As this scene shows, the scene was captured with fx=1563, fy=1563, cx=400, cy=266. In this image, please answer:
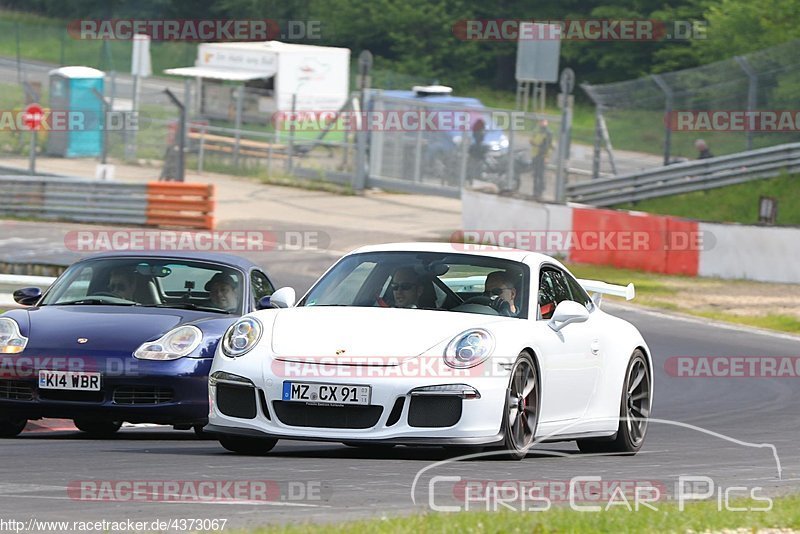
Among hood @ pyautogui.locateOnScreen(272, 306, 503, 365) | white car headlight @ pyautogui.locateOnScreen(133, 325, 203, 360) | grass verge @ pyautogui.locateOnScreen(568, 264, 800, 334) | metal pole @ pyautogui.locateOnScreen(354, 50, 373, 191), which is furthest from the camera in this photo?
metal pole @ pyautogui.locateOnScreen(354, 50, 373, 191)

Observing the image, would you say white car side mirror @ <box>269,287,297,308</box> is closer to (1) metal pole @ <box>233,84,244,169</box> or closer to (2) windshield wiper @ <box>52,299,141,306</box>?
(2) windshield wiper @ <box>52,299,141,306</box>

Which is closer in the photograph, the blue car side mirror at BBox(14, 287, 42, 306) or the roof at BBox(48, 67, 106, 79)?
the blue car side mirror at BBox(14, 287, 42, 306)

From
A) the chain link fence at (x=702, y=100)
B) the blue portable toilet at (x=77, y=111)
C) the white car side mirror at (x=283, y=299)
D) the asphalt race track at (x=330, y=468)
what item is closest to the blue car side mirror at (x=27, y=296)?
the asphalt race track at (x=330, y=468)

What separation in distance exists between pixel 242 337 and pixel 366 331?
0.70m

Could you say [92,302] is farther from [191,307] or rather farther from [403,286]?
[403,286]

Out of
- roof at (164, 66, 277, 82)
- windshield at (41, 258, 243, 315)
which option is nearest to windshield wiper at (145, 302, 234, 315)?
windshield at (41, 258, 243, 315)

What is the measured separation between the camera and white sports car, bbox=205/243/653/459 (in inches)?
309

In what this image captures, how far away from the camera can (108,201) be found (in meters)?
29.1

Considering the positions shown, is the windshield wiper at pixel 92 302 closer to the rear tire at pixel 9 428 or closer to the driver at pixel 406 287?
the rear tire at pixel 9 428

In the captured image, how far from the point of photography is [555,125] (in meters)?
30.6

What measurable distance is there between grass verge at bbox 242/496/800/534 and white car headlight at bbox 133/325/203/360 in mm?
3819

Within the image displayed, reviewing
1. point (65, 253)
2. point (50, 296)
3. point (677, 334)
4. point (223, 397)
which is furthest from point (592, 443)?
point (65, 253)

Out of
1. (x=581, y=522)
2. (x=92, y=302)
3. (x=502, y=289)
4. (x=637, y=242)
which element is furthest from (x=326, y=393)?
(x=637, y=242)

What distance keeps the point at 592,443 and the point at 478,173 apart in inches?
894
